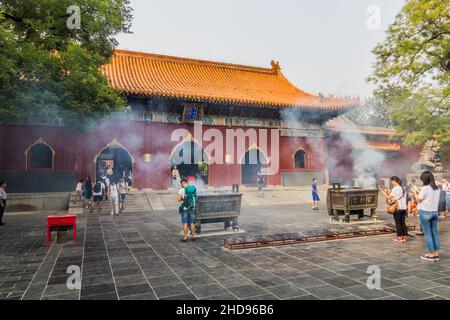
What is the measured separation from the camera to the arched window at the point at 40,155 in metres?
13.0

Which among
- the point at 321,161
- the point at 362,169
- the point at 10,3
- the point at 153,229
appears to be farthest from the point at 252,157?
the point at 10,3

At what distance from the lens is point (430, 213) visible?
16.3ft

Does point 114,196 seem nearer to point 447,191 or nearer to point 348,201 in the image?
point 348,201

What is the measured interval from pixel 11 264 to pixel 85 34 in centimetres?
587

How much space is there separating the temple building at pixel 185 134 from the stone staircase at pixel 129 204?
1012 millimetres

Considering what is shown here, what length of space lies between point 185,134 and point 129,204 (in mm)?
4553

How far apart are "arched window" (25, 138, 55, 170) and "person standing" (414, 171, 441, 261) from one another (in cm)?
1352

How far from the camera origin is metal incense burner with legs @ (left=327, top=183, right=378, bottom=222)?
28.9ft

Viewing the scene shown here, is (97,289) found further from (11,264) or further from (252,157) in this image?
(252,157)

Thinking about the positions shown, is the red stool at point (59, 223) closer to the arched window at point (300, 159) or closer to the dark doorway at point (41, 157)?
the dark doorway at point (41, 157)

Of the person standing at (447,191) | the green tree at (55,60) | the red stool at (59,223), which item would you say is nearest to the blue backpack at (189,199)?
the red stool at (59,223)

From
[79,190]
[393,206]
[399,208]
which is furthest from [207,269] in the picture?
[79,190]

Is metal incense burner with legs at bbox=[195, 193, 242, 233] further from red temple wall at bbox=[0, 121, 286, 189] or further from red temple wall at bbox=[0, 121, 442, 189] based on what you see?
red temple wall at bbox=[0, 121, 442, 189]

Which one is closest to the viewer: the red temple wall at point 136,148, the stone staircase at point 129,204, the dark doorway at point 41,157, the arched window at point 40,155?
the stone staircase at point 129,204
